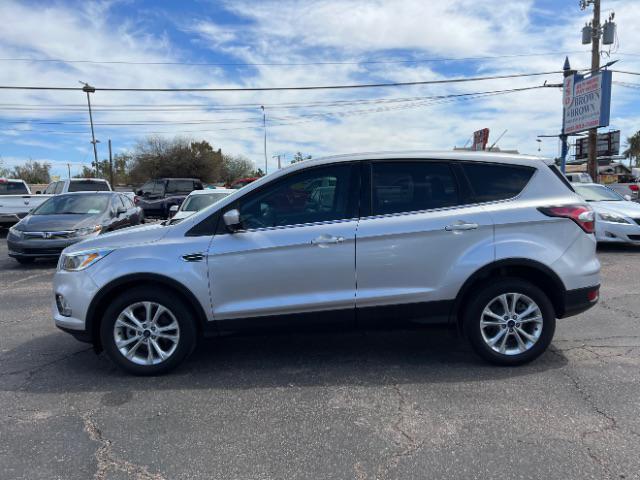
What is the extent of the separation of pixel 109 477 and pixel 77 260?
6.47ft

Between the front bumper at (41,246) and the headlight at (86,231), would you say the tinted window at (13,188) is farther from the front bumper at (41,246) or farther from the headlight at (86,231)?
the headlight at (86,231)

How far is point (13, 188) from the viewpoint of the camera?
16625 mm

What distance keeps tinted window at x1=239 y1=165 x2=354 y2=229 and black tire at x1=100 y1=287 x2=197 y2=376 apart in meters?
0.89

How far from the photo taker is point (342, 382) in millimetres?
3863

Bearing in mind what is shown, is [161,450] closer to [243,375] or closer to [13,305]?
[243,375]

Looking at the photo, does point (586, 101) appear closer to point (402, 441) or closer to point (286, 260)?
point (286, 260)

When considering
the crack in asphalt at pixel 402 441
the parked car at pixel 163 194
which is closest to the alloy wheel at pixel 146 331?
the crack in asphalt at pixel 402 441

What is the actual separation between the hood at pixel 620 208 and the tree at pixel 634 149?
6970 cm

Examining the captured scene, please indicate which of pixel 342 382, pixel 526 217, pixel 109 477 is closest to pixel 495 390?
pixel 342 382

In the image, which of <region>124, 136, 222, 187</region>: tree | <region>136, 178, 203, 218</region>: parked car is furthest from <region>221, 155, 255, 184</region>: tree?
<region>136, 178, 203, 218</region>: parked car

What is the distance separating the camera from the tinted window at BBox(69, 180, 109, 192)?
51.6 ft

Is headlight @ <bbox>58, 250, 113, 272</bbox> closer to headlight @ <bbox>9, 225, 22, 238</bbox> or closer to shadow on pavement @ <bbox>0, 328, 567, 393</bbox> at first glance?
shadow on pavement @ <bbox>0, 328, 567, 393</bbox>

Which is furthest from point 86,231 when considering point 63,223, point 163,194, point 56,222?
point 163,194

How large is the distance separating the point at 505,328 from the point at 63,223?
8644 millimetres
